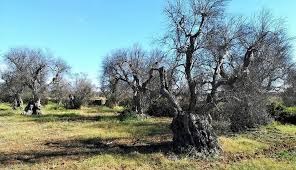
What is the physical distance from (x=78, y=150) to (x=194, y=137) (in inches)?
206

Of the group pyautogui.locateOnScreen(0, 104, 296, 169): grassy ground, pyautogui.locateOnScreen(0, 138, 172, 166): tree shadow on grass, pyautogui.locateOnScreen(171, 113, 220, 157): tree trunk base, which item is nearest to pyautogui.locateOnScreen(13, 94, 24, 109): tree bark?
pyautogui.locateOnScreen(0, 104, 296, 169): grassy ground

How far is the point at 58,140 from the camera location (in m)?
22.1

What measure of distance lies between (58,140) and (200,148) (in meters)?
8.46

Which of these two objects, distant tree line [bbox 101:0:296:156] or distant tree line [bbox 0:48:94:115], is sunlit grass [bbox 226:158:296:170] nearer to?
distant tree line [bbox 101:0:296:156]

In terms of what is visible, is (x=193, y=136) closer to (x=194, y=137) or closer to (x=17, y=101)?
(x=194, y=137)

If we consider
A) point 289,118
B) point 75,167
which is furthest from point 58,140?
point 289,118

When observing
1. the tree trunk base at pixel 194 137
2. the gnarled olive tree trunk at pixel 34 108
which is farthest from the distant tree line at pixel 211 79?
the gnarled olive tree trunk at pixel 34 108

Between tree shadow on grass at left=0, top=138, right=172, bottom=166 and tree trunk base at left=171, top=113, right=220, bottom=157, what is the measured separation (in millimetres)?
729

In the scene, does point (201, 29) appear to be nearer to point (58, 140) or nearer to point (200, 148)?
point (200, 148)

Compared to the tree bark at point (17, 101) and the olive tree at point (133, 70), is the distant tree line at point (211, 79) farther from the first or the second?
the tree bark at point (17, 101)

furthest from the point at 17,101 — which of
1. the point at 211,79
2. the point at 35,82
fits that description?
the point at 211,79

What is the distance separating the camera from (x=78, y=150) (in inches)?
726

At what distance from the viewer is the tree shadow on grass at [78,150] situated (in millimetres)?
16453

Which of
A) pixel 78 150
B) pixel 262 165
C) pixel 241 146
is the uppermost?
pixel 241 146
